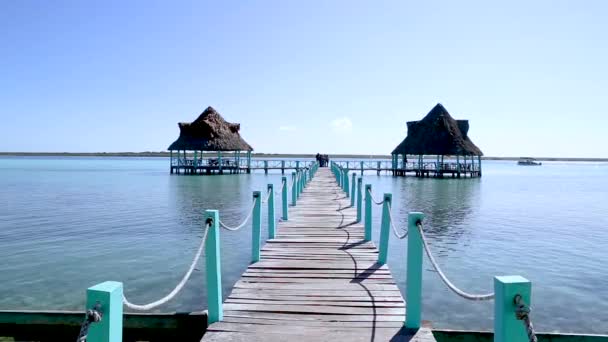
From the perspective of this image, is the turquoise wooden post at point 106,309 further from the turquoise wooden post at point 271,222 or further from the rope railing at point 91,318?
the turquoise wooden post at point 271,222

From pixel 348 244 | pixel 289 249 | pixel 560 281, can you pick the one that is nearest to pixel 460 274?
pixel 560 281

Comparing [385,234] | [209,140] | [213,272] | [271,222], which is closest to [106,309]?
[213,272]

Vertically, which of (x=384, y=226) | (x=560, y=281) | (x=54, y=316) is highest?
(x=384, y=226)

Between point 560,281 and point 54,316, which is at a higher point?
point 54,316

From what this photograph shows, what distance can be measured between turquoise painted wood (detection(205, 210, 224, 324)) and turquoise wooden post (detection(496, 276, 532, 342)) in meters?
2.46

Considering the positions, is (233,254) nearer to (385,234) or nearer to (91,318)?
(385,234)

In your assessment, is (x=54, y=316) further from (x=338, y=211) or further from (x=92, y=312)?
(x=338, y=211)

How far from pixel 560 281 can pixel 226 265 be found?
6.78m

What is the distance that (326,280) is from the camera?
5152 millimetres

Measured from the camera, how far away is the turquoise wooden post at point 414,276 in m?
3.76

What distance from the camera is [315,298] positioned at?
14.7 feet

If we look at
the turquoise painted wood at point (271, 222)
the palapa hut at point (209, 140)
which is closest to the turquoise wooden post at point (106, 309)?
the turquoise painted wood at point (271, 222)

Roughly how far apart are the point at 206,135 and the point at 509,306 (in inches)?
1698

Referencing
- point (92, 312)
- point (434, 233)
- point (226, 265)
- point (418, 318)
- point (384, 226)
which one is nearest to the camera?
point (92, 312)
